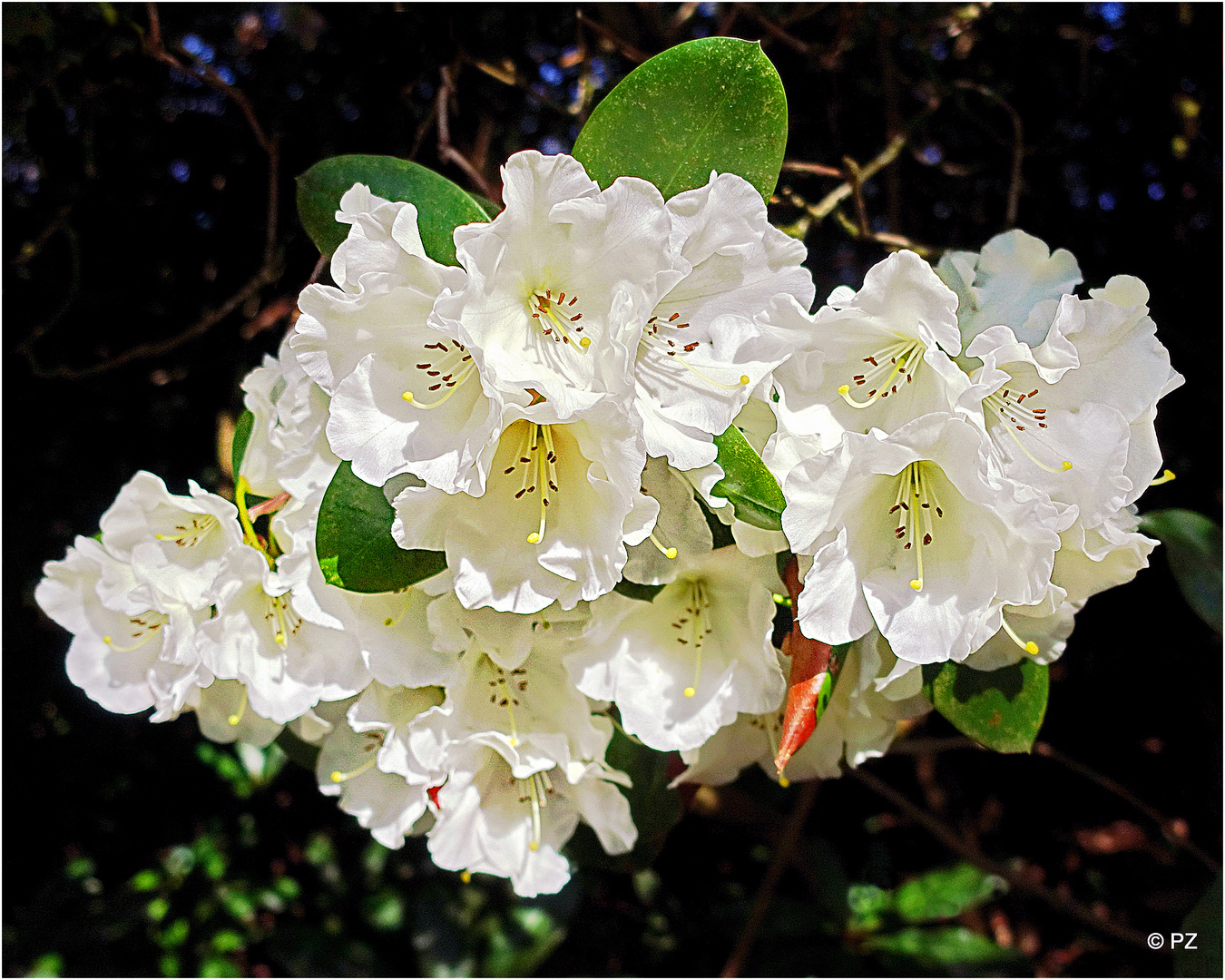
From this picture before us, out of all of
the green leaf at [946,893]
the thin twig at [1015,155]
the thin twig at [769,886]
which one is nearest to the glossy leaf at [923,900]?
the green leaf at [946,893]

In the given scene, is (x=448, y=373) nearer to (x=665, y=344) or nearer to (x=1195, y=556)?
(x=665, y=344)

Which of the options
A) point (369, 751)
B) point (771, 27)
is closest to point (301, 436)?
point (369, 751)

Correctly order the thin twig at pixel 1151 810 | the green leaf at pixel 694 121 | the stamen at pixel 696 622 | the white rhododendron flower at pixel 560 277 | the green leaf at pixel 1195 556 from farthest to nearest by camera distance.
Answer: the thin twig at pixel 1151 810 < the green leaf at pixel 1195 556 < the stamen at pixel 696 622 < the green leaf at pixel 694 121 < the white rhododendron flower at pixel 560 277

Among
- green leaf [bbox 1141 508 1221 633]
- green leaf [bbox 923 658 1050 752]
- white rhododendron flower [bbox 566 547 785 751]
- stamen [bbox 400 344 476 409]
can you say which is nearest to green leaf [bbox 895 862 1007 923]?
green leaf [bbox 1141 508 1221 633]

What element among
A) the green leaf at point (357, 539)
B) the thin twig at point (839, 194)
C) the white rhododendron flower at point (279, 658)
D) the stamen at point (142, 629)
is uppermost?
the thin twig at point (839, 194)

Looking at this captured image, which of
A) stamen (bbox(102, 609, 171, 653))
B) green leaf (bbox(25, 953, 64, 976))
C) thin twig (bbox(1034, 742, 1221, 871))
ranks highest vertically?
stamen (bbox(102, 609, 171, 653))

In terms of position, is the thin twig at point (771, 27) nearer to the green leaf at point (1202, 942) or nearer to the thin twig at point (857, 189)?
the thin twig at point (857, 189)

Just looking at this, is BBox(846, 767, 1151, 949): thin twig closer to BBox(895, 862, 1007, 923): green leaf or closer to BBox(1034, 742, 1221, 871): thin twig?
BBox(895, 862, 1007, 923): green leaf
